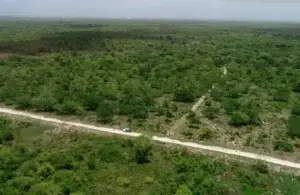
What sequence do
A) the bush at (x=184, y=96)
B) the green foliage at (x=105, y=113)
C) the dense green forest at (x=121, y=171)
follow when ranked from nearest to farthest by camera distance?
the dense green forest at (x=121, y=171)
the green foliage at (x=105, y=113)
the bush at (x=184, y=96)

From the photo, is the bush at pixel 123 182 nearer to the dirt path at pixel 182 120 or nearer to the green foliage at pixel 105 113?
the dirt path at pixel 182 120

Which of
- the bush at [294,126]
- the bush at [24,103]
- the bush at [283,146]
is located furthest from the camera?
the bush at [24,103]

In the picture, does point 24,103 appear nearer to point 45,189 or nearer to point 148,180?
point 45,189

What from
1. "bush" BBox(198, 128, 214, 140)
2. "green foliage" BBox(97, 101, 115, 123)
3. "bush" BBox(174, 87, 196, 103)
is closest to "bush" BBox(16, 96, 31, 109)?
"green foliage" BBox(97, 101, 115, 123)

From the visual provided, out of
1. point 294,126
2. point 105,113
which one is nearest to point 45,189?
point 105,113

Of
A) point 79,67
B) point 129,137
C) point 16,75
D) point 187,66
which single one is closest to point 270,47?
point 187,66

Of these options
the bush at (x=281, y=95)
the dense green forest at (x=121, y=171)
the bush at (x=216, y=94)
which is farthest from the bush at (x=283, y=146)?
the bush at (x=281, y=95)

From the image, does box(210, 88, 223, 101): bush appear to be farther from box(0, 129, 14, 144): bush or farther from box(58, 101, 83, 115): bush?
box(0, 129, 14, 144): bush

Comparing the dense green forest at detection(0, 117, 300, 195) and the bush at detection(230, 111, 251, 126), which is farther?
the bush at detection(230, 111, 251, 126)
